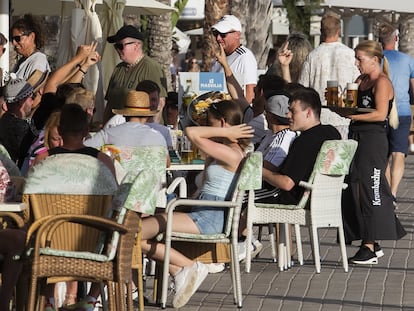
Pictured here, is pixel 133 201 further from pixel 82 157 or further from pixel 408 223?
pixel 408 223

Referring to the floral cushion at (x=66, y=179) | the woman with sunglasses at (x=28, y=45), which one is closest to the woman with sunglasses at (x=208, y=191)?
the floral cushion at (x=66, y=179)

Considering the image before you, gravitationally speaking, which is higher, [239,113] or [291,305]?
[239,113]

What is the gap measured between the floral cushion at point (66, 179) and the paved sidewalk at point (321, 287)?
168 centimetres

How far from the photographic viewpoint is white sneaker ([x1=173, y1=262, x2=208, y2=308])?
9.02 m

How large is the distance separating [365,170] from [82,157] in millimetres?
4478

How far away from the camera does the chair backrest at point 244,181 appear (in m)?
9.17

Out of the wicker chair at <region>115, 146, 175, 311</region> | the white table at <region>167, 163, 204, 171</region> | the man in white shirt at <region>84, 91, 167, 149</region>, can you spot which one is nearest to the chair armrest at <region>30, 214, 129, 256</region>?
the wicker chair at <region>115, 146, 175, 311</region>

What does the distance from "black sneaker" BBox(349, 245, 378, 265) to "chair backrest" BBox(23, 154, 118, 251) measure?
4028 mm

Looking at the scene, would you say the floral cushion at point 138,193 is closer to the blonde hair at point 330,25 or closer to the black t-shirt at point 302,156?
the black t-shirt at point 302,156

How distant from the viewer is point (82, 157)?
7910mm

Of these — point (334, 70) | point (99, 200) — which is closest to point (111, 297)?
point (99, 200)

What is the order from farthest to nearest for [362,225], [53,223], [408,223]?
[408,223]
[362,225]
[53,223]

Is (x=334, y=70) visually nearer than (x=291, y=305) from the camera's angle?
No

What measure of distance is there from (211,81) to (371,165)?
5.73 feet
